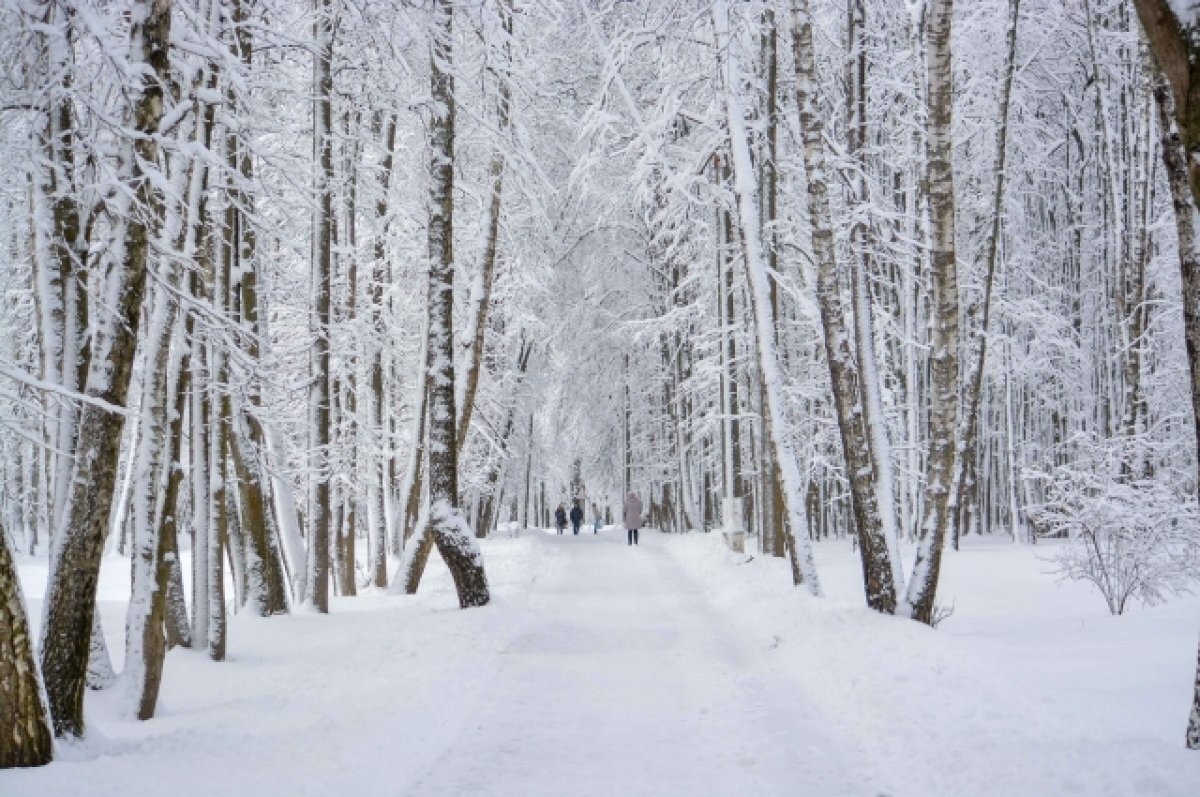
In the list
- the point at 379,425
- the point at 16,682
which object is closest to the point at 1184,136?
the point at 16,682

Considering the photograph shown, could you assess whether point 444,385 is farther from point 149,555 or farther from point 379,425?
point 379,425

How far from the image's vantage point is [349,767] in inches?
220

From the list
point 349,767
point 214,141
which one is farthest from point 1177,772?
point 214,141

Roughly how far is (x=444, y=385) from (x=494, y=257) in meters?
4.49

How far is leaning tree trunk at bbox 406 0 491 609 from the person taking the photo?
42.9ft

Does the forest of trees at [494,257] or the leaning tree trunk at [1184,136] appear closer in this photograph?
→ the leaning tree trunk at [1184,136]

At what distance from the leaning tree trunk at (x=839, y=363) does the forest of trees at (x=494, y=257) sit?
0.04 meters

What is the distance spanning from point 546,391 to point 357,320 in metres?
18.0

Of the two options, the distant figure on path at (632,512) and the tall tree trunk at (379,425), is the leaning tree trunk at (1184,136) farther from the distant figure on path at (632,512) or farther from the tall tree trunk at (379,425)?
the distant figure on path at (632,512)

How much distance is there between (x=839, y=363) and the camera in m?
11.0

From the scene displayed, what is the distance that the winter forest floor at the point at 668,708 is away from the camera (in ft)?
17.0

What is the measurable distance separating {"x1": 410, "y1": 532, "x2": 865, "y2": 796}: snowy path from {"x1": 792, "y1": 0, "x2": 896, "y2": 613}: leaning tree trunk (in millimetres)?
1890

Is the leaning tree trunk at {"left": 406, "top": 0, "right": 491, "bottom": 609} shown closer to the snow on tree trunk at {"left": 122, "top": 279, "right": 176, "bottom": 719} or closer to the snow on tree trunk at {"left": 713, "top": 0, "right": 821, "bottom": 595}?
the snow on tree trunk at {"left": 713, "top": 0, "right": 821, "bottom": 595}

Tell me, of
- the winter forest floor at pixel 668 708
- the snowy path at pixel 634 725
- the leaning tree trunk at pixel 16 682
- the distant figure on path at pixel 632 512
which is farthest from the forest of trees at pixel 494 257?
the snowy path at pixel 634 725
